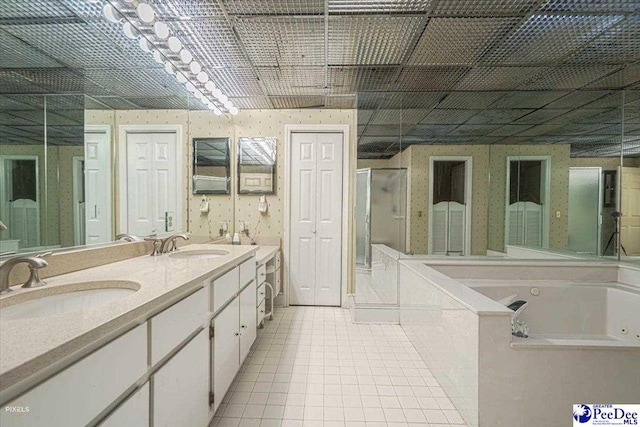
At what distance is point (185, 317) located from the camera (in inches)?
44.0

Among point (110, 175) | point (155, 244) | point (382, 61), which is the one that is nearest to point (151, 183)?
point (110, 175)

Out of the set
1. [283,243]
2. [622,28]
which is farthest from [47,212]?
[622,28]

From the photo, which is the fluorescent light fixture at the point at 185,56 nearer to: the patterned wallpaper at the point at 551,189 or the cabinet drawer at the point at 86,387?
the cabinet drawer at the point at 86,387

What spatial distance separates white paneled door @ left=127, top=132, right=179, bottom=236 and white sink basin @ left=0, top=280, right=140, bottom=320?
0.80 m

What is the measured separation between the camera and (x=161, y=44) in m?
1.77

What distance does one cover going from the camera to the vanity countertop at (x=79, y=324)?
1.76 feet

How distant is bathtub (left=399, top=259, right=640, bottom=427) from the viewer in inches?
55.2

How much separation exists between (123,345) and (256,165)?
8.65 ft

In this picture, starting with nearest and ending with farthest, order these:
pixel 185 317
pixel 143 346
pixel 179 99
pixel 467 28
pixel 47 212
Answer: pixel 143 346 < pixel 185 317 < pixel 47 212 < pixel 467 28 < pixel 179 99

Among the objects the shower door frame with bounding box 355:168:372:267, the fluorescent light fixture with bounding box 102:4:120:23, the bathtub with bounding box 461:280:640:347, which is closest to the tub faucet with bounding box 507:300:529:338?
the bathtub with bounding box 461:280:640:347

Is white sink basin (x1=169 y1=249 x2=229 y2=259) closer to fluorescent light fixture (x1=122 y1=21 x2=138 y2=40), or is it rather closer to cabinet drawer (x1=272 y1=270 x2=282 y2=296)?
cabinet drawer (x1=272 y1=270 x2=282 y2=296)

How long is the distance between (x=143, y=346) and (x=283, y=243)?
7.95 feet

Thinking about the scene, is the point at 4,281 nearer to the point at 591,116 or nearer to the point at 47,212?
the point at 47,212

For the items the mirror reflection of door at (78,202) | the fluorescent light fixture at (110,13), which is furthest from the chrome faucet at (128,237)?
the fluorescent light fixture at (110,13)
